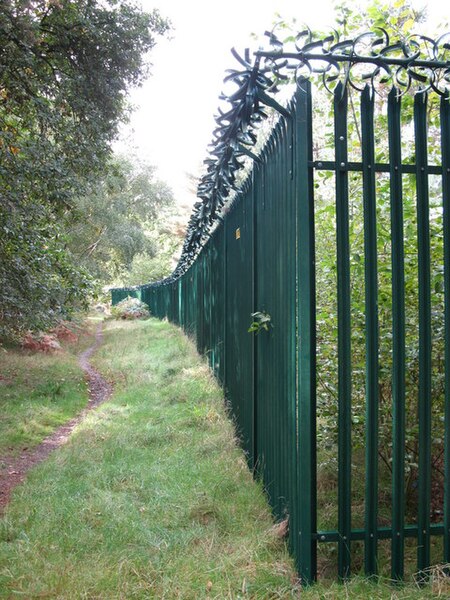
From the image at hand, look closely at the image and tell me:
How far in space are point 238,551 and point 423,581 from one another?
3.33 feet

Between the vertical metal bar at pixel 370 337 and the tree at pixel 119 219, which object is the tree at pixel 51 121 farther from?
the tree at pixel 119 219

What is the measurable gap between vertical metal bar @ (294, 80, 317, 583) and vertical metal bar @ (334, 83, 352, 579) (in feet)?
0.46

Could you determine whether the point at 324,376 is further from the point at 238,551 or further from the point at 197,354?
the point at 197,354

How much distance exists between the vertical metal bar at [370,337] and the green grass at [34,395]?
4.98m

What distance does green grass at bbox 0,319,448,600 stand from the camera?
2.95 metres

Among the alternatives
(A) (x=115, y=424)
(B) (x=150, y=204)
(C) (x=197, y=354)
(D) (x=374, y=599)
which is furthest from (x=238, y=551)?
(B) (x=150, y=204)

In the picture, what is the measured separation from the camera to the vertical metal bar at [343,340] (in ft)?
9.74

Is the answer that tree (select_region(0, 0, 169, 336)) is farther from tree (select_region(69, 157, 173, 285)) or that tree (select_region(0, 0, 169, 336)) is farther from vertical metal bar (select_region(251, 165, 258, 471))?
tree (select_region(69, 157, 173, 285))

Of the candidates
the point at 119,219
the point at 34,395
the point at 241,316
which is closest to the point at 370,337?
the point at 241,316

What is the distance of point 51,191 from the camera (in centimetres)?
764

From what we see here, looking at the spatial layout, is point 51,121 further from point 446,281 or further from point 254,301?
point 446,281

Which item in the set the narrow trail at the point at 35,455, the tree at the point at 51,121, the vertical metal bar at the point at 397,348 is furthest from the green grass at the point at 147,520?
the tree at the point at 51,121

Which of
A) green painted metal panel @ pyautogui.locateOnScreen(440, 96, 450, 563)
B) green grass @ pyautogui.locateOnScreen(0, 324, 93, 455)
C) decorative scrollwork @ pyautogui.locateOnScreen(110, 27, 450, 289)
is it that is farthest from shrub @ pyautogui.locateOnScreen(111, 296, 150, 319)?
green painted metal panel @ pyautogui.locateOnScreen(440, 96, 450, 563)

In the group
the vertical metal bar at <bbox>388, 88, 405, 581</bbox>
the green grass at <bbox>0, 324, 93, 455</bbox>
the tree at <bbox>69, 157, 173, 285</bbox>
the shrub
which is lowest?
the green grass at <bbox>0, 324, 93, 455</bbox>
